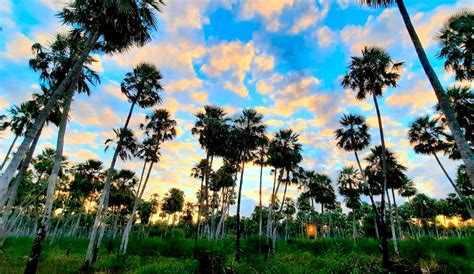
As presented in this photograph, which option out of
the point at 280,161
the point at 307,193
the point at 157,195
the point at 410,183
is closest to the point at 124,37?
the point at 280,161

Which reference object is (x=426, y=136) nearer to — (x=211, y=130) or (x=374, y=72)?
(x=374, y=72)

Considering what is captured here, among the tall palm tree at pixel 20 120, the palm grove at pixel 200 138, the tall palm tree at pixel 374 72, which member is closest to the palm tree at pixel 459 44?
the palm grove at pixel 200 138

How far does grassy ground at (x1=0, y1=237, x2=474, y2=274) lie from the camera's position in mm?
12578

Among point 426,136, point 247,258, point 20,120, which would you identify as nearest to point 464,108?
point 426,136

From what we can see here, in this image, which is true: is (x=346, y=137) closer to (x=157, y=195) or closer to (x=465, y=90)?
(x=465, y=90)

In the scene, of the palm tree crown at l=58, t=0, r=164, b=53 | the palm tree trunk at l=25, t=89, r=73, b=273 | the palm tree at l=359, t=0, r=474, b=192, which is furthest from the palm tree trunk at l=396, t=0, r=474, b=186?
the palm tree trunk at l=25, t=89, r=73, b=273

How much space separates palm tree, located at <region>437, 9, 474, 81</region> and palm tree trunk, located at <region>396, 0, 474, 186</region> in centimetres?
527

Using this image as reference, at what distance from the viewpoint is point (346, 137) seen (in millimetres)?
29938

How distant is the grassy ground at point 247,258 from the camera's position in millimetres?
12578

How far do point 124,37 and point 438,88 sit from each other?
1329 centimetres

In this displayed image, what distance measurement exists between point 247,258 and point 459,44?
19341 millimetres

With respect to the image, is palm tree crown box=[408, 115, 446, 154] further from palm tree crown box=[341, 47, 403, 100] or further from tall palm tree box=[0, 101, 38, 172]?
tall palm tree box=[0, 101, 38, 172]

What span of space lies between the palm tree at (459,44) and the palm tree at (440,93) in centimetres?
516

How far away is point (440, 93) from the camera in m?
8.12
